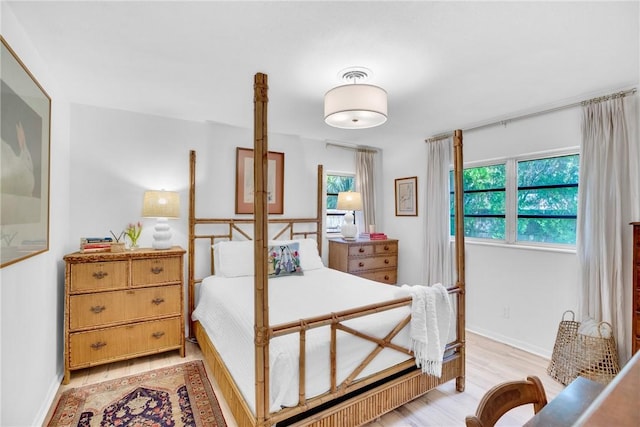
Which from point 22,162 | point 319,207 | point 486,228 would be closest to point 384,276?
point 319,207

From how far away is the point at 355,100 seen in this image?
2078 millimetres

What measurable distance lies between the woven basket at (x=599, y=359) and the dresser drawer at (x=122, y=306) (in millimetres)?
3535

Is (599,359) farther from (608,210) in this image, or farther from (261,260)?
(261,260)

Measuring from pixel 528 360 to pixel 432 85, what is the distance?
8.92 feet

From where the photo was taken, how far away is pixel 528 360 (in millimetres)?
2920

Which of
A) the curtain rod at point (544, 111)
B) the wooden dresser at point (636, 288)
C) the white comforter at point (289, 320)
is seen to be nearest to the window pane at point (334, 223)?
the white comforter at point (289, 320)

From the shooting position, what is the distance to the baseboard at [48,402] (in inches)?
75.5

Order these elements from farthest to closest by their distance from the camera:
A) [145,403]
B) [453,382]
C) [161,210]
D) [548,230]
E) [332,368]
Answer: 1. [548,230]
2. [161,210]
3. [453,382]
4. [145,403]
5. [332,368]

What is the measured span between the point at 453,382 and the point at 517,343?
1.20 metres

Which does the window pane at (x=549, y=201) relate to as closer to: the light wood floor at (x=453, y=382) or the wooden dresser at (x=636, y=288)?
the wooden dresser at (x=636, y=288)

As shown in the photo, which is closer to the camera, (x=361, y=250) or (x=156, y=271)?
(x=156, y=271)

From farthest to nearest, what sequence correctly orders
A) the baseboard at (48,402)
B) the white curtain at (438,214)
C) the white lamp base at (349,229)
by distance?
the white lamp base at (349,229) → the white curtain at (438,214) → the baseboard at (48,402)

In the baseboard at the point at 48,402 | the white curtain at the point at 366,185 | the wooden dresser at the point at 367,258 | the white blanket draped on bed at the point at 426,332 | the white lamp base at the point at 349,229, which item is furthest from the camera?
the white curtain at the point at 366,185

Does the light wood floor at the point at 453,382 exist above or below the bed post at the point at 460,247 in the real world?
below
